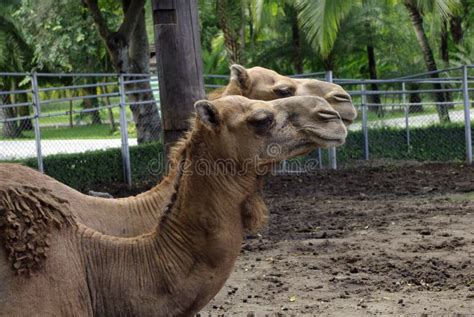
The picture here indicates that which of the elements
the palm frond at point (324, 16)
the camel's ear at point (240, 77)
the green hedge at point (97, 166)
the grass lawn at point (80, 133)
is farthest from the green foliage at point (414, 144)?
the camel's ear at point (240, 77)

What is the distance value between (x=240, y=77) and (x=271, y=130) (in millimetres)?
2639

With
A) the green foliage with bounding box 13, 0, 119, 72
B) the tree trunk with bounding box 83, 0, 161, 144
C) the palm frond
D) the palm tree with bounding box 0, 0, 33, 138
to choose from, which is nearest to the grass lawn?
the palm tree with bounding box 0, 0, 33, 138

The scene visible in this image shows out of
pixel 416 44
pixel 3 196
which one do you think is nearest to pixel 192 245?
pixel 3 196

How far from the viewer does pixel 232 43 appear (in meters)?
22.2

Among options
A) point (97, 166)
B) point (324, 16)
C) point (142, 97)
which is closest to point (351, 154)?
point (324, 16)

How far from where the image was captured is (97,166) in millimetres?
15008

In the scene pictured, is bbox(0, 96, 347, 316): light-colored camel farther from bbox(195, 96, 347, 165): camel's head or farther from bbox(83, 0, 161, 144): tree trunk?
bbox(83, 0, 161, 144): tree trunk

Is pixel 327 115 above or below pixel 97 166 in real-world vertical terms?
above

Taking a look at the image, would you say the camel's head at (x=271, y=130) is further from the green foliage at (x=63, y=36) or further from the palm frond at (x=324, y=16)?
the green foliage at (x=63, y=36)

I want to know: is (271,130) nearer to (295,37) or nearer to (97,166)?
(97,166)

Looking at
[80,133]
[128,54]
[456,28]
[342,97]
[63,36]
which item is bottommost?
[80,133]

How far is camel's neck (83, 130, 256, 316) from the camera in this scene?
3.28 m

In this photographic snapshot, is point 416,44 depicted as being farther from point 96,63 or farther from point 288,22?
point 96,63

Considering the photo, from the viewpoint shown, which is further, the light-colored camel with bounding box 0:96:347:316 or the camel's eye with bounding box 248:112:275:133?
the camel's eye with bounding box 248:112:275:133
